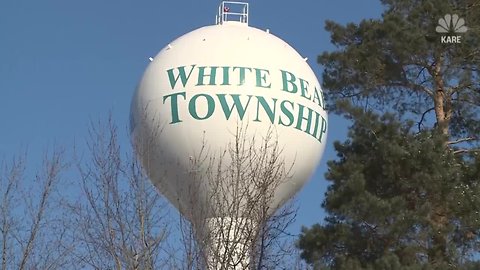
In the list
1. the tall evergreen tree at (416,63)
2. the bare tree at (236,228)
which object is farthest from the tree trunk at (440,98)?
the bare tree at (236,228)

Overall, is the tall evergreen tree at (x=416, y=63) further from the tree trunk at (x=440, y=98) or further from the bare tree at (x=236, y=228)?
the bare tree at (x=236, y=228)

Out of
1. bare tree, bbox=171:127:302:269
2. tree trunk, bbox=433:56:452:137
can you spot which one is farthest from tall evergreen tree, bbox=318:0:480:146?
bare tree, bbox=171:127:302:269

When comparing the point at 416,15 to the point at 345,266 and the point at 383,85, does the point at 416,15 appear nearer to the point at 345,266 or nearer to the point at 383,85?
the point at 383,85

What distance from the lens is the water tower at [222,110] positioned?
627 inches

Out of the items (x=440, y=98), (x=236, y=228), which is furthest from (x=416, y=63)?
(x=236, y=228)

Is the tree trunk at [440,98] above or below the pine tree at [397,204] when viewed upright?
above

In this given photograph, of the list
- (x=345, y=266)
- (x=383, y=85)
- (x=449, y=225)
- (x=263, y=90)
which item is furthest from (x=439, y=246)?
(x=263, y=90)

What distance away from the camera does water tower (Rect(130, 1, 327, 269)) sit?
15.9m

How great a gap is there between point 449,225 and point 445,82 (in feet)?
9.80

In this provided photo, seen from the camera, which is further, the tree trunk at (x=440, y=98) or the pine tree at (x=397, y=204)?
the tree trunk at (x=440, y=98)
